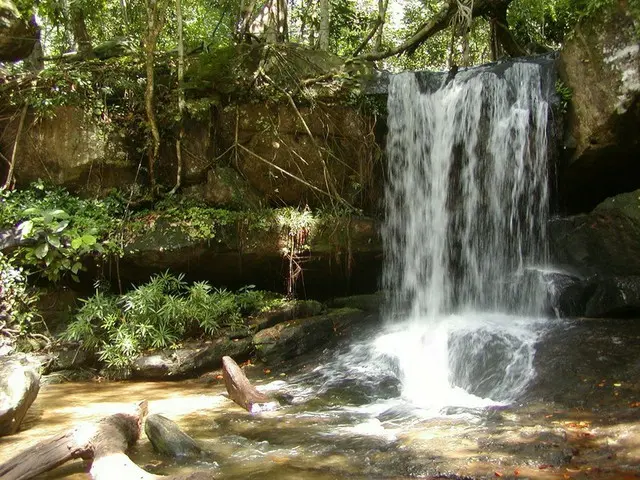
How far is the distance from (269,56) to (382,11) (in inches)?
124

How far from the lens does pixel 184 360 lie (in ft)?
23.1

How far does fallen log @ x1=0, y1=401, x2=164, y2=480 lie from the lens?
3.33 meters

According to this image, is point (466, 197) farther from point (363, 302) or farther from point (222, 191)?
point (222, 191)

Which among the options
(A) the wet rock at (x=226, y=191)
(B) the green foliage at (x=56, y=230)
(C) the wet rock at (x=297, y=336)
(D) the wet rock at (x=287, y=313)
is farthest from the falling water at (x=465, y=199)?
(B) the green foliage at (x=56, y=230)

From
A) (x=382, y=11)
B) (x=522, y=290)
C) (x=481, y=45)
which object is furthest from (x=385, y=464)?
(x=481, y=45)

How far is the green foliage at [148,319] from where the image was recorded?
7.21 metres

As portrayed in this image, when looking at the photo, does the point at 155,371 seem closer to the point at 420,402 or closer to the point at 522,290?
the point at 420,402

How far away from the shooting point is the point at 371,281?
31.0 feet

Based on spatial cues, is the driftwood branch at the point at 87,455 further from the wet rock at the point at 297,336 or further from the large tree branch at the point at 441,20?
the large tree branch at the point at 441,20

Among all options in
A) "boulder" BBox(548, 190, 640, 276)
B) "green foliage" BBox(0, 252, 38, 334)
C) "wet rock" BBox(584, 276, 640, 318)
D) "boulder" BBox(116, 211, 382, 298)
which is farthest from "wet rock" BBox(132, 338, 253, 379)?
"boulder" BBox(548, 190, 640, 276)

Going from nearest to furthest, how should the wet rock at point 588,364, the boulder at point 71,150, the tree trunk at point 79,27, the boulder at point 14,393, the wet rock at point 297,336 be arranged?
the boulder at point 14,393 < the wet rock at point 588,364 < the wet rock at point 297,336 < the boulder at point 71,150 < the tree trunk at point 79,27

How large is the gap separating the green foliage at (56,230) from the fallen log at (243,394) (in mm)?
3258

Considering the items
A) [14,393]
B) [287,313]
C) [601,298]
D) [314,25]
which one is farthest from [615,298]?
[314,25]

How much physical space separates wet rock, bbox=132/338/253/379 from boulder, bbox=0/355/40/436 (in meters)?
1.67
